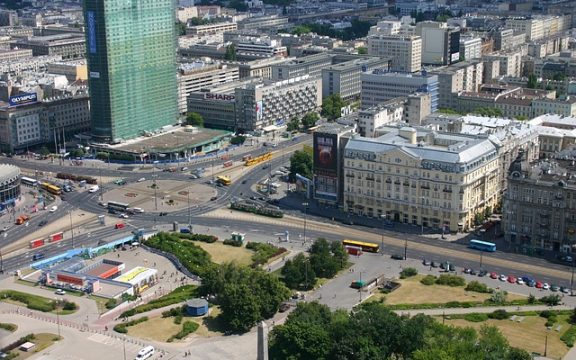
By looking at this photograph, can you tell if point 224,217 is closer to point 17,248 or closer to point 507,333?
point 17,248

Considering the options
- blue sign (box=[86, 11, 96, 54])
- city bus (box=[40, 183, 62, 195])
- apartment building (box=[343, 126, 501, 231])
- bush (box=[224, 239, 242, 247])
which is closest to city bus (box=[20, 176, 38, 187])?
city bus (box=[40, 183, 62, 195])

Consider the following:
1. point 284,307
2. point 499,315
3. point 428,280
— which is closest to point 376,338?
point 284,307

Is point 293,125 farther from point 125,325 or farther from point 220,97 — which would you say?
point 125,325

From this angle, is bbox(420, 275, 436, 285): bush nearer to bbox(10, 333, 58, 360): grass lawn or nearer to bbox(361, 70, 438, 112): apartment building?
bbox(10, 333, 58, 360): grass lawn

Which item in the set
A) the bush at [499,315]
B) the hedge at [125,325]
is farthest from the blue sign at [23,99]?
the bush at [499,315]

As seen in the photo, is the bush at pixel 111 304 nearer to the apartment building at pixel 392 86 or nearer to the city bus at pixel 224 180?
the city bus at pixel 224 180

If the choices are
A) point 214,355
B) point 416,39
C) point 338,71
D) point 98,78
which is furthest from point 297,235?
point 416,39
